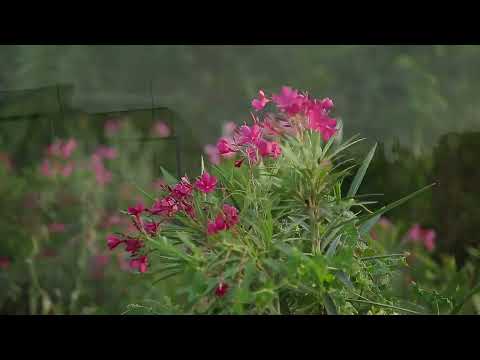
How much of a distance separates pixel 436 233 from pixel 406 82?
6.41ft

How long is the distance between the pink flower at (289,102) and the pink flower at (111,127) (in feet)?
7.74

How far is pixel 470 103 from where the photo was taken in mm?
4848

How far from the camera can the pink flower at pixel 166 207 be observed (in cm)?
164

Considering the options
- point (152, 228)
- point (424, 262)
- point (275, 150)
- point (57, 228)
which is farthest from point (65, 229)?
point (275, 150)

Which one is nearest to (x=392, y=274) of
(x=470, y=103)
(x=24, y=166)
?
(x=24, y=166)

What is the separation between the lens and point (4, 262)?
3746mm

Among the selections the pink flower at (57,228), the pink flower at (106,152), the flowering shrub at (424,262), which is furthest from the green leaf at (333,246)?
the pink flower at (106,152)

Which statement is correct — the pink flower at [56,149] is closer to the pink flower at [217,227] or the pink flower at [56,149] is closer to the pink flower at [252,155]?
the pink flower at [252,155]

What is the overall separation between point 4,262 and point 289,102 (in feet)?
8.72

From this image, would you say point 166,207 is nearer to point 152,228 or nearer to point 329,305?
point 152,228

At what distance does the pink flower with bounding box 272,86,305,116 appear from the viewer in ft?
4.86

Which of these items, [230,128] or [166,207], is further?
[230,128]

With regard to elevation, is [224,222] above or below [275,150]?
below

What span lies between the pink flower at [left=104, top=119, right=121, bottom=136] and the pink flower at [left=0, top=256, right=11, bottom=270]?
0.85m
